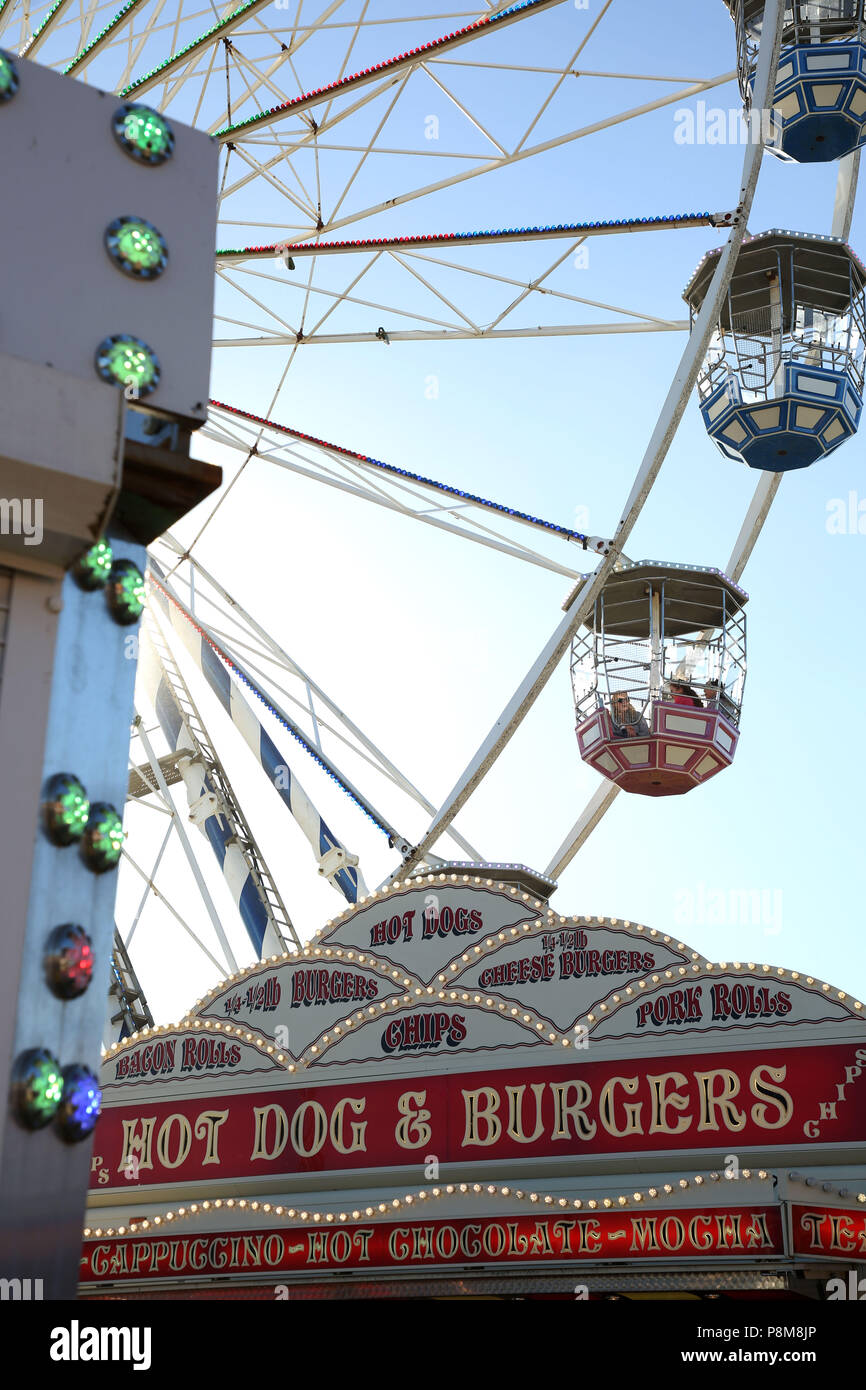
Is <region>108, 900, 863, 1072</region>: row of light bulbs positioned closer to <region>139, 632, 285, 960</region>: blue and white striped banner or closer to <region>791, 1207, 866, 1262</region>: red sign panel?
<region>791, 1207, 866, 1262</region>: red sign panel

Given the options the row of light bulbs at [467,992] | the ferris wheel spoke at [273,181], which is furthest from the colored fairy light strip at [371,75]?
the row of light bulbs at [467,992]

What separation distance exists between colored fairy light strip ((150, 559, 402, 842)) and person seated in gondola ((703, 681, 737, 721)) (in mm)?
3037

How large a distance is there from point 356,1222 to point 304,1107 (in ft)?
4.09

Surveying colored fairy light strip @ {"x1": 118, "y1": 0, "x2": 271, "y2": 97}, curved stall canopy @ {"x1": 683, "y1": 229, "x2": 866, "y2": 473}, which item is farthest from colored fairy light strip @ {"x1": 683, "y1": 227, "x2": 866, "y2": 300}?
colored fairy light strip @ {"x1": 118, "y1": 0, "x2": 271, "y2": 97}

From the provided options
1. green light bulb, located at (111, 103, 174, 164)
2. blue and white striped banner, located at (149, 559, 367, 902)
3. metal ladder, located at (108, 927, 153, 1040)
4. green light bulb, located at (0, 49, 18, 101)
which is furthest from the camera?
metal ladder, located at (108, 927, 153, 1040)

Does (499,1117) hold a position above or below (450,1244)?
above

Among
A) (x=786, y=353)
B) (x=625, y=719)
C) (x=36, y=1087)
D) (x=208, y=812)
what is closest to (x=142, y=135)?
(x=36, y=1087)

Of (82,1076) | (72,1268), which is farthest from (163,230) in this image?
(72,1268)

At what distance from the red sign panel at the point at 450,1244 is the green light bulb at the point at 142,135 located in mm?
5869

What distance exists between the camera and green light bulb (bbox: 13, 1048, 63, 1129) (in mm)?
4289

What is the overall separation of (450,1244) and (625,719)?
613cm

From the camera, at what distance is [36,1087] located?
14.1 ft

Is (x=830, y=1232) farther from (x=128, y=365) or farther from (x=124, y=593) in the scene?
(x=128, y=365)

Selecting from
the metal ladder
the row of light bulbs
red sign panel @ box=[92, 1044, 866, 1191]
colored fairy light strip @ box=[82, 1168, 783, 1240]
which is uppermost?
the metal ladder
